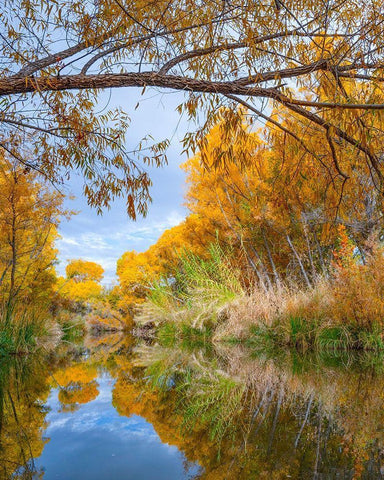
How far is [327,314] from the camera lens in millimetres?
6734

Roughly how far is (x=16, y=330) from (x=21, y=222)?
4315mm

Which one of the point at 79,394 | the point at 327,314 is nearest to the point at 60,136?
the point at 79,394

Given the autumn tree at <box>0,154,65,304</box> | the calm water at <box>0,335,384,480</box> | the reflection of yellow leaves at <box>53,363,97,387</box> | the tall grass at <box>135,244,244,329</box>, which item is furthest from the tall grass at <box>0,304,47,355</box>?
the tall grass at <box>135,244,244,329</box>

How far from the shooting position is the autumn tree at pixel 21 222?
9523 mm

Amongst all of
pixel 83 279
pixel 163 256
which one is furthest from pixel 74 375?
pixel 83 279

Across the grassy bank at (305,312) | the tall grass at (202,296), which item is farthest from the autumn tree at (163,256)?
the grassy bank at (305,312)

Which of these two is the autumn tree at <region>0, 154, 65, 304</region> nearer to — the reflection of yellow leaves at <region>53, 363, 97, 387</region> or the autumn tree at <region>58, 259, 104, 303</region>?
the reflection of yellow leaves at <region>53, 363, 97, 387</region>

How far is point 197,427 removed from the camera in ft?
7.23

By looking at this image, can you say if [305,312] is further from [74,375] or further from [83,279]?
[83,279]

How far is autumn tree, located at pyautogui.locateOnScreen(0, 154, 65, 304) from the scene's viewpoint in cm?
952

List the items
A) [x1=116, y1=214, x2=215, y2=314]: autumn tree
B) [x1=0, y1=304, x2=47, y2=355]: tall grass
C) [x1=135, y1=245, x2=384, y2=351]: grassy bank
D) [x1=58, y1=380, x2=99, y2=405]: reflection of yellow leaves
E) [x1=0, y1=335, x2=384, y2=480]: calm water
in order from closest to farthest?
[x1=0, y1=335, x2=384, y2=480]: calm water
[x1=58, y1=380, x2=99, y2=405]: reflection of yellow leaves
[x1=135, y1=245, x2=384, y2=351]: grassy bank
[x1=0, y1=304, x2=47, y2=355]: tall grass
[x1=116, y1=214, x2=215, y2=314]: autumn tree

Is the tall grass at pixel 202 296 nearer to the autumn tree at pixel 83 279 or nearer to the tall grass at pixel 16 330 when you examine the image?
the tall grass at pixel 16 330

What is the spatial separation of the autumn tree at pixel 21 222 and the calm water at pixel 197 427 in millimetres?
4535

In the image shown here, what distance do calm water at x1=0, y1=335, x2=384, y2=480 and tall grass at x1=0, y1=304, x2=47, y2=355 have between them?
301cm
